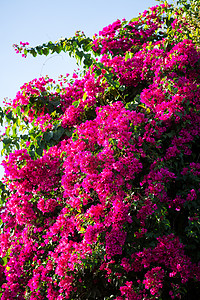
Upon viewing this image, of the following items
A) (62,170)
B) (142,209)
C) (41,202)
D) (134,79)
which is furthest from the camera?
(134,79)

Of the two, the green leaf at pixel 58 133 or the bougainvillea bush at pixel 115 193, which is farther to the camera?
the green leaf at pixel 58 133

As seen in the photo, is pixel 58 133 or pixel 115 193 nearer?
pixel 115 193

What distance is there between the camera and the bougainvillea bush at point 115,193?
3.10m

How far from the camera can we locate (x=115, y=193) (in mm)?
3225

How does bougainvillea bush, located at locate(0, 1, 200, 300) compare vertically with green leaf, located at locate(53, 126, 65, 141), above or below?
below

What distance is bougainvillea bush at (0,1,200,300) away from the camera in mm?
3100

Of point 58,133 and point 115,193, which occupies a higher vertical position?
point 58,133

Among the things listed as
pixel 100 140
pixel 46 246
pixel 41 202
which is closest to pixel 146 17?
pixel 100 140

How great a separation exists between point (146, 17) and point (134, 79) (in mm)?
2089

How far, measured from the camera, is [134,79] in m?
4.62

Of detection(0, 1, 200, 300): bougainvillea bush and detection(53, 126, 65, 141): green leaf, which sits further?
detection(53, 126, 65, 141): green leaf

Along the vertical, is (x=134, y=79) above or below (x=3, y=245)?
above

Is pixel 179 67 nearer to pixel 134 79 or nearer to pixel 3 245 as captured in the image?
pixel 134 79

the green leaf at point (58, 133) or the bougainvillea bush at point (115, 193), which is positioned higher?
the green leaf at point (58, 133)
